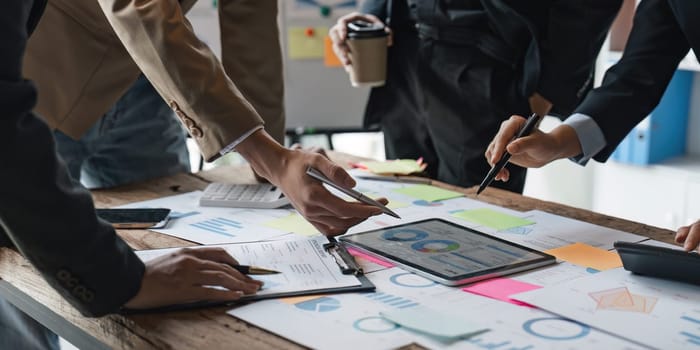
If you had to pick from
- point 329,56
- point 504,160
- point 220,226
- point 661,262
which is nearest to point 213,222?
point 220,226

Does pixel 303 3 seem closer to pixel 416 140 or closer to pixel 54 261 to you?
pixel 416 140

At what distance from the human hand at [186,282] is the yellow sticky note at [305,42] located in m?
1.80

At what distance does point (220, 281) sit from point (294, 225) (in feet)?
1.20

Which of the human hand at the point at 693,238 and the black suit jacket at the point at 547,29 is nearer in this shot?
the human hand at the point at 693,238

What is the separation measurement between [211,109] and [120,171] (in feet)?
2.34

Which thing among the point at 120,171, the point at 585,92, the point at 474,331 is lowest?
the point at 120,171

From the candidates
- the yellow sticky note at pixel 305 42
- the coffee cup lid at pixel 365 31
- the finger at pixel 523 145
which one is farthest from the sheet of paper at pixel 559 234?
the yellow sticky note at pixel 305 42

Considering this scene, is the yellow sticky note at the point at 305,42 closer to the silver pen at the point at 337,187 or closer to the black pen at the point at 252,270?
the silver pen at the point at 337,187

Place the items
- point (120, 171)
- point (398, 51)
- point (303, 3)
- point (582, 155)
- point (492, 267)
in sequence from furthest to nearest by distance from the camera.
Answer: point (303, 3) → point (398, 51) → point (120, 171) → point (582, 155) → point (492, 267)

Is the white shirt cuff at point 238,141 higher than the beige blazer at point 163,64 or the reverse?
the reverse

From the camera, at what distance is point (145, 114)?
1898mm

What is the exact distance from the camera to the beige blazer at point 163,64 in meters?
1.25

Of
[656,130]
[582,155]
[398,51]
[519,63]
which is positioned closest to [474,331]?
[582,155]

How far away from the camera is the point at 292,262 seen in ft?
3.76
